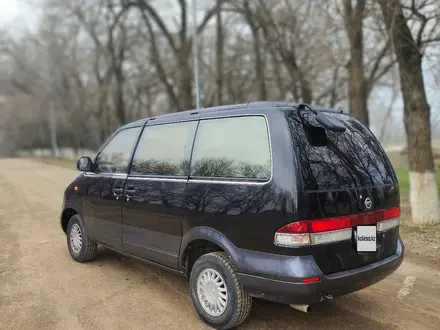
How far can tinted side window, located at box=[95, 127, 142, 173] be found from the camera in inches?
192

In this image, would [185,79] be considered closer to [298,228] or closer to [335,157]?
[335,157]

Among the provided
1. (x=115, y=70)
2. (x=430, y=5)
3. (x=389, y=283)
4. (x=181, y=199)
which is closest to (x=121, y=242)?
(x=181, y=199)

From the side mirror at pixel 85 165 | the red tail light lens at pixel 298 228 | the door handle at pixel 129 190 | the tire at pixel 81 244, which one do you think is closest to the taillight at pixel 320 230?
the red tail light lens at pixel 298 228

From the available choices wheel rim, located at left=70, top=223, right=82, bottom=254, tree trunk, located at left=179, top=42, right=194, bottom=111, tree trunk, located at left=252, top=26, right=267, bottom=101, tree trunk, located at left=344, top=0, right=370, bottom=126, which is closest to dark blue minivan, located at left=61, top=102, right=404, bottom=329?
wheel rim, located at left=70, top=223, right=82, bottom=254

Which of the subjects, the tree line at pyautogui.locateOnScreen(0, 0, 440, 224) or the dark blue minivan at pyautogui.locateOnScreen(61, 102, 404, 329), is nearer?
the dark blue minivan at pyautogui.locateOnScreen(61, 102, 404, 329)

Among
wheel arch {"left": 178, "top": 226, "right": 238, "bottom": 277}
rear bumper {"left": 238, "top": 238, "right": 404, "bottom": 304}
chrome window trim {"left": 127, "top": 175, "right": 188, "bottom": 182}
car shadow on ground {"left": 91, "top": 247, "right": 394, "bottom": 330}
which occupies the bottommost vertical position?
car shadow on ground {"left": 91, "top": 247, "right": 394, "bottom": 330}

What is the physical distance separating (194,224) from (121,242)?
4.52 ft

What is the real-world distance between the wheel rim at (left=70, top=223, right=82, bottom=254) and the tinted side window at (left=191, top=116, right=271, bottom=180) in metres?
2.52

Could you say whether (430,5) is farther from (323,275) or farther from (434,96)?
(323,275)

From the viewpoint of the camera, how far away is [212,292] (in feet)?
12.0

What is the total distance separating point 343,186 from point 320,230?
1.40 ft

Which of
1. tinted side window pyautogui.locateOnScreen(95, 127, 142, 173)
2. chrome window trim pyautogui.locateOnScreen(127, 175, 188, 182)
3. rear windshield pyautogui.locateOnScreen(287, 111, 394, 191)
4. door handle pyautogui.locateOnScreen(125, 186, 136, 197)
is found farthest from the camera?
tinted side window pyautogui.locateOnScreen(95, 127, 142, 173)

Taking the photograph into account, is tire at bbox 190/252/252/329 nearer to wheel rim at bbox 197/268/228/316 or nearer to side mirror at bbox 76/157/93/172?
wheel rim at bbox 197/268/228/316

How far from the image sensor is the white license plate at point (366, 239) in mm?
A: 3381
